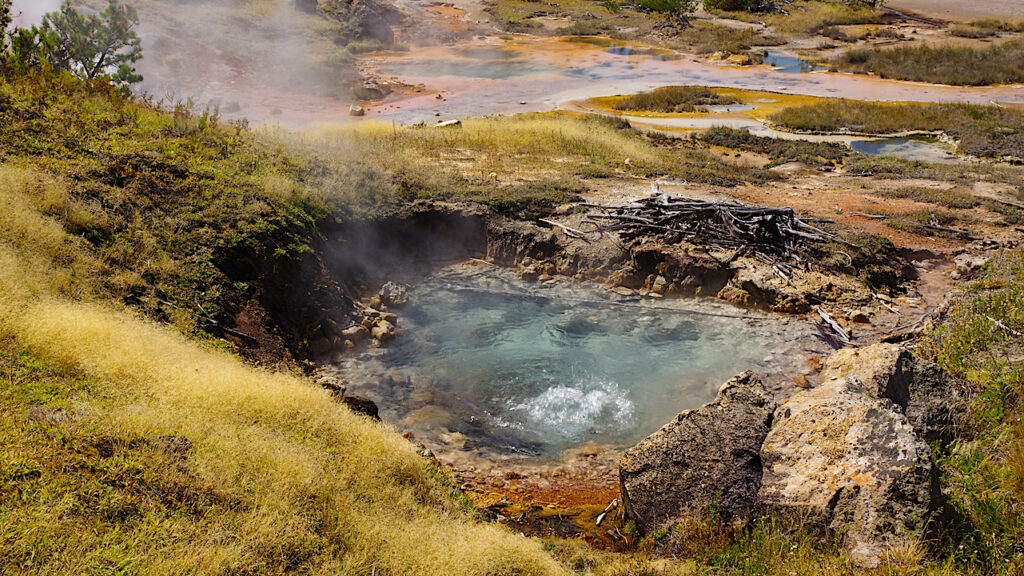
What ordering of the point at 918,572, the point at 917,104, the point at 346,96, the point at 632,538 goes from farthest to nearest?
the point at 346,96
the point at 917,104
the point at 632,538
the point at 918,572

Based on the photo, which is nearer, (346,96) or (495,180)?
(495,180)

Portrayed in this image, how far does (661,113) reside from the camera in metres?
25.0

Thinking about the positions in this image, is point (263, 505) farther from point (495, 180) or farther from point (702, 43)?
point (702, 43)

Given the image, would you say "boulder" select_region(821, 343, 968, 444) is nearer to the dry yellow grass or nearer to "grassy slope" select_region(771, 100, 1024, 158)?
the dry yellow grass

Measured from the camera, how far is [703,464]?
463cm

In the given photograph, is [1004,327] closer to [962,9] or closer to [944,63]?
[944,63]

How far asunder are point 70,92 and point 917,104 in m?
28.4

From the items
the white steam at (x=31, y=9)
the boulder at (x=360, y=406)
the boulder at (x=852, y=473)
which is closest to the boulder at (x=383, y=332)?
the boulder at (x=360, y=406)

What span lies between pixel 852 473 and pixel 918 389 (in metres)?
1.62

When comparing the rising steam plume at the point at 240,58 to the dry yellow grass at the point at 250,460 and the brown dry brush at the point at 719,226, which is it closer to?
the brown dry brush at the point at 719,226

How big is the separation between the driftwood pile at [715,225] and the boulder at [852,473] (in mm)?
5779

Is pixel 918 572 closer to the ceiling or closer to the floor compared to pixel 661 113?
closer to the floor

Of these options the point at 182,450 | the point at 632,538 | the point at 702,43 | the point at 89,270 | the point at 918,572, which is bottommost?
the point at 632,538

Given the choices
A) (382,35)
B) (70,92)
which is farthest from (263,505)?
(382,35)
